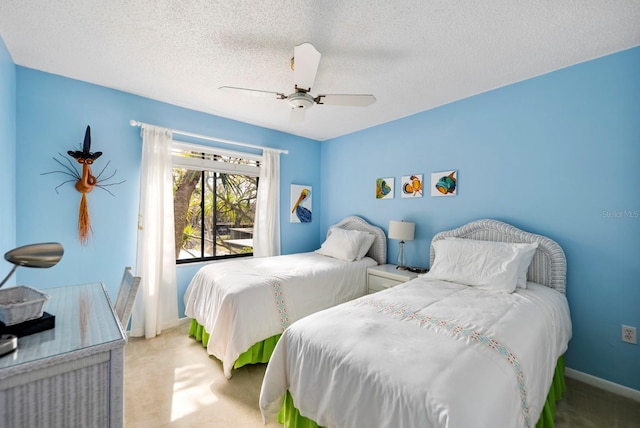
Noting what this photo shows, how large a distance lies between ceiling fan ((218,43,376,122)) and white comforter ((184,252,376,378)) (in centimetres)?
151

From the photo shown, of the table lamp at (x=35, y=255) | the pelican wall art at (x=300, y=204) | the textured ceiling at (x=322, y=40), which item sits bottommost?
the table lamp at (x=35, y=255)

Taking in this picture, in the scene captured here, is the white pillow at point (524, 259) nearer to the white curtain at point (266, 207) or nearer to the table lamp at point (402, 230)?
the table lamp at point (402, 230)

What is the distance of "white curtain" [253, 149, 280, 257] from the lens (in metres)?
3.87

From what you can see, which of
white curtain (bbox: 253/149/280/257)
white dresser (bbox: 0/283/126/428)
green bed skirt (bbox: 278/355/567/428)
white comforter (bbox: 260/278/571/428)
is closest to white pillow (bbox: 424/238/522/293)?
white comforter (bbox: 260/278/571/428)

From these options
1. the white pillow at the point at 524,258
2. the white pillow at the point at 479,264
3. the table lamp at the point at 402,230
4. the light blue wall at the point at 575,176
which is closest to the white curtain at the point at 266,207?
the table lamp at the point at 402,230

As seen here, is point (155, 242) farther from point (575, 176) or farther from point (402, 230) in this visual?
point (575, 176)

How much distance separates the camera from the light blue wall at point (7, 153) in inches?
78.0

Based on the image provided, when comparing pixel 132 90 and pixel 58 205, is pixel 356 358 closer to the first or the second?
pixel 58 205

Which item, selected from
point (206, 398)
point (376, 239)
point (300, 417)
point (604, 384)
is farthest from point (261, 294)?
point (604, 384)

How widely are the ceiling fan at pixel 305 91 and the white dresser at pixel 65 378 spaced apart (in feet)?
5.55

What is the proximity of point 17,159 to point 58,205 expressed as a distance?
1.52 feet

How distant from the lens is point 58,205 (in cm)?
254

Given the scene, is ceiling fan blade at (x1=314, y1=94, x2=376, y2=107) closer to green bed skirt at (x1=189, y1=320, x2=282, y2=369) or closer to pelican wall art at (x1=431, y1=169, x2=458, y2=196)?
pelican wall art at (x1=431, y1=169, x2=458, y2=196)

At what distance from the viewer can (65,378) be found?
0.97 metres
